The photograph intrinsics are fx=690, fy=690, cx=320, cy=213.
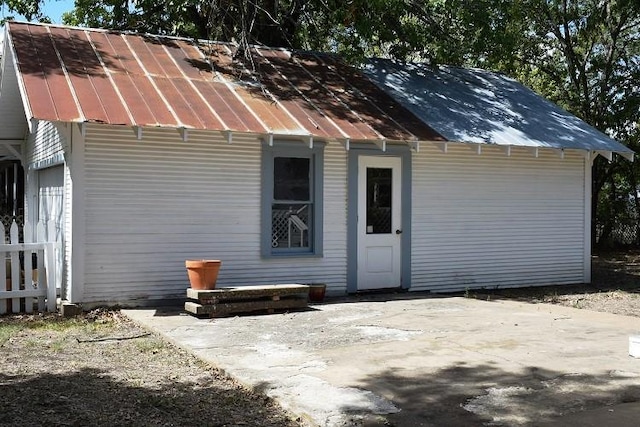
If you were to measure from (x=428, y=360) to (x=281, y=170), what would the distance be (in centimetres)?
Answer: 526

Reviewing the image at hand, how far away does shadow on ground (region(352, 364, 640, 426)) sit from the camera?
516 centimetres

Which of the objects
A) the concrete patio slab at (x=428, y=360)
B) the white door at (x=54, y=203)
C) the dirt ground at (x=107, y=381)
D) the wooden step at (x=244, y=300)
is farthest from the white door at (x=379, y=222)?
the white door at (x=54, y=203)

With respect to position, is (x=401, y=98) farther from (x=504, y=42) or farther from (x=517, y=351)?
(x=517, y=351)

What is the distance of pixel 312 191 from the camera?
38.0 feet

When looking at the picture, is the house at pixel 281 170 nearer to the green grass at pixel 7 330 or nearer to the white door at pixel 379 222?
the white door at pixel 379 222

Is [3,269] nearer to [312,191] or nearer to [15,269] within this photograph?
[15,269]

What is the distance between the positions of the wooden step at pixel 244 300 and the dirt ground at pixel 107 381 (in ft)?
3.09

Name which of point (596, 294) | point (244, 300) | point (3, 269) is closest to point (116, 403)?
point (244, 300)

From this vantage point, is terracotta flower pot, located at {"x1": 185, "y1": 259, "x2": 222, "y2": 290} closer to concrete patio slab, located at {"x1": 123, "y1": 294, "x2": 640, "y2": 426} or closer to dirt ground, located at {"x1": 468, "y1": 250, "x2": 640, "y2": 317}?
concrete patio slab, located at {"x1": 123, "y1": 294, "x2": 640, "y2": 426}

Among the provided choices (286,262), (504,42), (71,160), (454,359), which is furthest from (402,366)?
(504,42)

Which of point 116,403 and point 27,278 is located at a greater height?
point 27,278

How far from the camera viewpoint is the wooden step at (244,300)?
9.49 meters

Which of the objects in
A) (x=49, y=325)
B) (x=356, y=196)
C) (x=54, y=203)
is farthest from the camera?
(x=54, y=203)

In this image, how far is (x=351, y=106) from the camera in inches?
490
